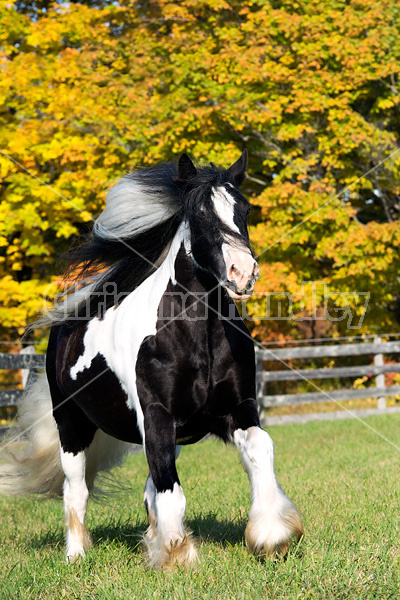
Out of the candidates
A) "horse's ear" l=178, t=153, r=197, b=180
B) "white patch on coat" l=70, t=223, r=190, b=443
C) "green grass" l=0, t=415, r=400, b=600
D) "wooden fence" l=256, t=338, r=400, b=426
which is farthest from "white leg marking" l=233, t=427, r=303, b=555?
"wooden fence" l=256, t=338, r=400, b=426

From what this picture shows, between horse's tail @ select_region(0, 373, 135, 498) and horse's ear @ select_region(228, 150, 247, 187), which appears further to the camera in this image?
horse's tail @ select_region(0, 373, 135, 498)

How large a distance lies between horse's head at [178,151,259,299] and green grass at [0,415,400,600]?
4.46 ft

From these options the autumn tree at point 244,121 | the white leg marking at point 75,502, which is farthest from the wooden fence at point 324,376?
Answer: the white leg marking at point 75,502

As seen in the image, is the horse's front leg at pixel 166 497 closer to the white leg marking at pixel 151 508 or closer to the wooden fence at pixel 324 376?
the white leg marking at pixel 151 508

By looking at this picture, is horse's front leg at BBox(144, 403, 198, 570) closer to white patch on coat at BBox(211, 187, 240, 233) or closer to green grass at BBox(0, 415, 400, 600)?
green grass at BBox(0, 415, 400, 600)

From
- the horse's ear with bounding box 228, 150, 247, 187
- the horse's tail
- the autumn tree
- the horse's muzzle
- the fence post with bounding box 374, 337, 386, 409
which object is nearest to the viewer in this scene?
the horse's muzzle

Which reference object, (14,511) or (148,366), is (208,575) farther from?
(14,511)

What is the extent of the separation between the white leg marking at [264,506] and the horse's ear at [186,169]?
1.48 m

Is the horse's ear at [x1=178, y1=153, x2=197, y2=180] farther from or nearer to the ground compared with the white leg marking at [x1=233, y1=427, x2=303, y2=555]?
farther from the ground

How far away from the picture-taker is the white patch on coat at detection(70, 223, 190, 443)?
388 centimetres

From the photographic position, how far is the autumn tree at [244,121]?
12828mm

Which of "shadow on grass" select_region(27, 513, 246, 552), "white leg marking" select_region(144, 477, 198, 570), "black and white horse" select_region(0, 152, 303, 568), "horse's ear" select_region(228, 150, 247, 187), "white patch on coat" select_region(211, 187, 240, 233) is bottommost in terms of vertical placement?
"shadow on grass" select_region(27, 513, 246, 552)

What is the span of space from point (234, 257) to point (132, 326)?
3.00 feet

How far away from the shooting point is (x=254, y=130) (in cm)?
1359
